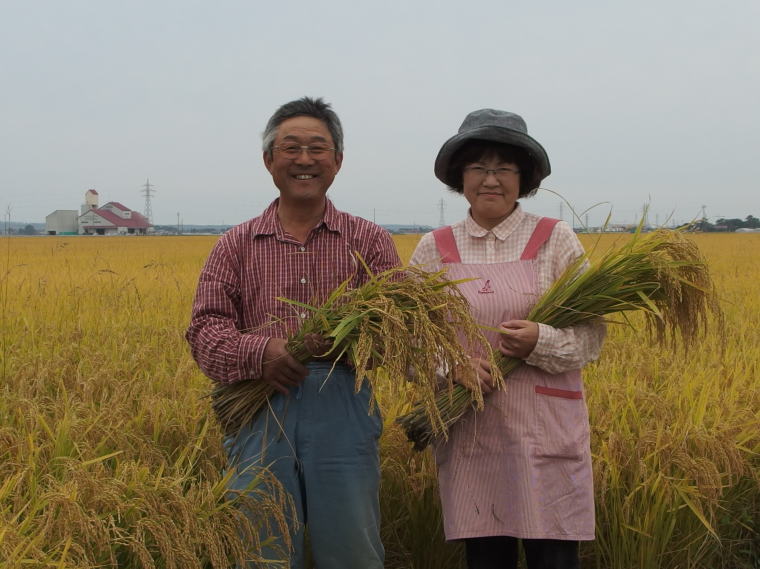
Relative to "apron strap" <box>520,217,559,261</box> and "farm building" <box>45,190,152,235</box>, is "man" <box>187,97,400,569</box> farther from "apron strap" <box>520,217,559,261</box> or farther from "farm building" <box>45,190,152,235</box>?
"farm building" <box>45,190,152,235</box>

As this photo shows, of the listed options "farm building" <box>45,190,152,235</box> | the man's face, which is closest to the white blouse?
the man's face

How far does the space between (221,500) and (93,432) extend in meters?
0.55

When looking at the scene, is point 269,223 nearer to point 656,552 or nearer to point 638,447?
point 638,447

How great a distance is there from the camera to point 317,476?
71.6 inches

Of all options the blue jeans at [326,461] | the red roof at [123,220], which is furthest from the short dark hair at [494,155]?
the red roof at [123,220]

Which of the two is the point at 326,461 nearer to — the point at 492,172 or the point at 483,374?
the point at 483,374

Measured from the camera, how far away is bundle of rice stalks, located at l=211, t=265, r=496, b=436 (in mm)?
1617

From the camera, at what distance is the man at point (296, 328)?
1.82 metres

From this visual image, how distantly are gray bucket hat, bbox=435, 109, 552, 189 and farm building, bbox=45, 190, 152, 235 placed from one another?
70700 mm

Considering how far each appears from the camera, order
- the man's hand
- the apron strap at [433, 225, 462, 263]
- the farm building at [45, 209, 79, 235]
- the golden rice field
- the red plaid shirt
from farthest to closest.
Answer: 1. the farm building at [45, 209, 79, 235]
2. the apron strap at [433, 225, 462, 263]
3. the red plaid shirt
4. the man's hand
5. the golden rice field

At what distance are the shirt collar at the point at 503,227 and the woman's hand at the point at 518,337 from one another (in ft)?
0.88

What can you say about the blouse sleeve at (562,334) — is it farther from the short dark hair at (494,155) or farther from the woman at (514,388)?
the short dark hair at (494,155)

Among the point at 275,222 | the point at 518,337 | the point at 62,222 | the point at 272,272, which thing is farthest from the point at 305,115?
the point at 62,222

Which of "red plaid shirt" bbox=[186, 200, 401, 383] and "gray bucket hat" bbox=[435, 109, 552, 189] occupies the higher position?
"gray bucket hat" bbox=[435, 109, 552, 189]
